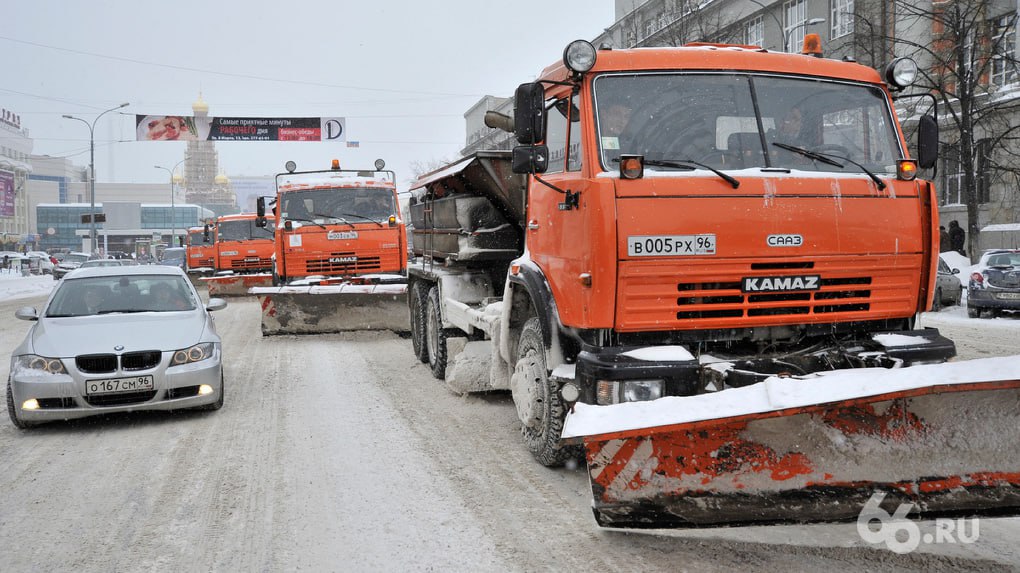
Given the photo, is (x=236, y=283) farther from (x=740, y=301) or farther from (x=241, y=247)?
(x=740, y=301)

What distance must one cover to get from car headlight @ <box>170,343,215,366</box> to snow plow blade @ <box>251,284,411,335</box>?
566 cm

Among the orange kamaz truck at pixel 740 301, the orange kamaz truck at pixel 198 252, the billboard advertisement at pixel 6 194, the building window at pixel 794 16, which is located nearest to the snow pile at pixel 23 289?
the orange kamaz truck at pixel 198 252

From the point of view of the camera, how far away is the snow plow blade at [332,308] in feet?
42.4

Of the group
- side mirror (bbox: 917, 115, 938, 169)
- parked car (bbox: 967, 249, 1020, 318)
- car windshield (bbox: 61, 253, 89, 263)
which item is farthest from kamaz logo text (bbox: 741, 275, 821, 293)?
car windshield (bbox: 61, 253, 89, 263)

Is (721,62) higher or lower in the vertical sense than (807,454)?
higher

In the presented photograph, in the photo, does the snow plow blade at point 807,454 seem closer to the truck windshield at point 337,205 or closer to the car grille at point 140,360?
the car grille at point 140,360

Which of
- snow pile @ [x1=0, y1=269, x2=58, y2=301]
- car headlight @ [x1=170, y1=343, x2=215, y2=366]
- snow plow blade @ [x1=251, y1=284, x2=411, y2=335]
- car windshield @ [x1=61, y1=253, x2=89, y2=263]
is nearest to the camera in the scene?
car headlight @ [x1=170, y1=343, x2=215, y2=366]

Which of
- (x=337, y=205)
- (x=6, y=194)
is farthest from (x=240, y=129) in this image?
(x=6, y=194)

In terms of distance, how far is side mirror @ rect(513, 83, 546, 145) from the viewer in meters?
5.07

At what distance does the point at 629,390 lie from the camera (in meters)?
4.42

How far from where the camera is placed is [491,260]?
7727mm

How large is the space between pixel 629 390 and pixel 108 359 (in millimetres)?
4466

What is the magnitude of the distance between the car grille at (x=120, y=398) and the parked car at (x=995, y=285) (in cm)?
1577

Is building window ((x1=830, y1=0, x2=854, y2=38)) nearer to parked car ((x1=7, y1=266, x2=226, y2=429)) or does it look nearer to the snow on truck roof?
the snow on truck roof
